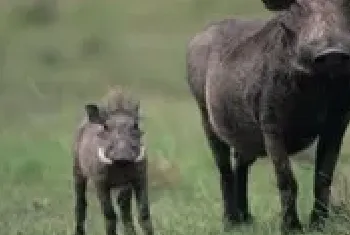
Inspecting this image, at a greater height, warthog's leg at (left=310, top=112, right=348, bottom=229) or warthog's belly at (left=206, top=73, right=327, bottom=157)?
warthog's belly at (left=206, top=73, right=327, bottom=157)

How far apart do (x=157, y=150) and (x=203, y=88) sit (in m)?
5.08

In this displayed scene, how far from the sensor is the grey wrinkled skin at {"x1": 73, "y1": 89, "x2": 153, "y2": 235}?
10.3 meters

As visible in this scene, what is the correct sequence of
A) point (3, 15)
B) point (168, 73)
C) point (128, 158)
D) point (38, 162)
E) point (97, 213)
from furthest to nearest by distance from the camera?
1. point (3, 15)
2. point (168, 73)
3. point (38, 162)
4. point (97, 213)
5. point (128, 158)

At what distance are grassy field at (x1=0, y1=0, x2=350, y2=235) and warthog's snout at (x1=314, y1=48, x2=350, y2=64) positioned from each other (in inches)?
41.5

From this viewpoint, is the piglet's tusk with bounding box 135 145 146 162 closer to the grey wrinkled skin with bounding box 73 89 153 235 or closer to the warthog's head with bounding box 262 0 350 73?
the grey wrinkled skin with bounding box 73 89 153 235

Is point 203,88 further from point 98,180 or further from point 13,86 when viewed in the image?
point 13,86

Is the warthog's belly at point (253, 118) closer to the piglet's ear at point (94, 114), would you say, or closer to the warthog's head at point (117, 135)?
the warthog's head at point (117, 135)

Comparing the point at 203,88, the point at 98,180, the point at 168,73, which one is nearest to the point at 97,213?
the point at 203,88

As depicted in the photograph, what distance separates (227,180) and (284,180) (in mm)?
1764

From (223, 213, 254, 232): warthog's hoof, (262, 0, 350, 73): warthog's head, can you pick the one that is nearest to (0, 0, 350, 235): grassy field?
(223, 213, 254, 232): warthog's hoof

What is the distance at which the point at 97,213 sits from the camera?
1348 centimetres

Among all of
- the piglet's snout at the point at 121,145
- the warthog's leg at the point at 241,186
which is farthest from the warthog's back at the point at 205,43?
the piglet's snout at the point at 121,145

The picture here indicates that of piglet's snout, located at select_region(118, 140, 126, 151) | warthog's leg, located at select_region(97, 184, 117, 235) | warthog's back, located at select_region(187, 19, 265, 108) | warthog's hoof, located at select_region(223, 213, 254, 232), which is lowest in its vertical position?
warthog's hoof, located at select_region(223, 213, 254, 232)

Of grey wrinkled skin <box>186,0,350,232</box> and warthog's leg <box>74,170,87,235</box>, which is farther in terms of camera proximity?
warthog's leg <box>74,170,87,235</box>
